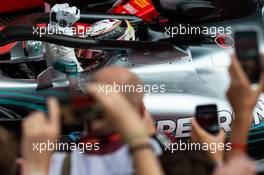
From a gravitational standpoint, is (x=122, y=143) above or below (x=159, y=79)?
above

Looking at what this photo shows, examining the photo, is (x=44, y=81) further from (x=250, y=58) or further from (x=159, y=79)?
(x=250, y=58)

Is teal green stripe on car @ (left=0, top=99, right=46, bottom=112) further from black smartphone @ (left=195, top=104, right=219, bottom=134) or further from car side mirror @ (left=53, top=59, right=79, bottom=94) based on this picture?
black smartphone @ (left=195, top=104, right=219, bottom=134)

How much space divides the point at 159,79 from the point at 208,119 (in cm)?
143

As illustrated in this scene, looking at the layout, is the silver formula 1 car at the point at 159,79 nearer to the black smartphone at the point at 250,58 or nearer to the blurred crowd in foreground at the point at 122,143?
A: the blurred crowd in foreground at the point at 122,143

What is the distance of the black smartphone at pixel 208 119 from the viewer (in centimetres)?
221

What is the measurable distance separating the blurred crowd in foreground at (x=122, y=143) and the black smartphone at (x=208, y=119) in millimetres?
33

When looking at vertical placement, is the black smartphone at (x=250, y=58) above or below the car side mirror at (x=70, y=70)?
above

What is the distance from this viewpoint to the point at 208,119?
2227 mm

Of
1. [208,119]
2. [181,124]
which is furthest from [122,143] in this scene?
[181,124]

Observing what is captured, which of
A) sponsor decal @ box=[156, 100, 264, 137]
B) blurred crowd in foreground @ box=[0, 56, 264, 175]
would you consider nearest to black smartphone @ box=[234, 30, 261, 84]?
blurred crowd in foreground @ box=[0, 56, 264, 175]

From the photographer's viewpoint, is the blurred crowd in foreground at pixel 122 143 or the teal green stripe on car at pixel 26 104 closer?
the blurred crowd in foreground at pixel 122 143

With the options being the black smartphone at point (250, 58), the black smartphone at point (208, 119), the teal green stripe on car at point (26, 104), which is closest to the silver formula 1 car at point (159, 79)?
the teal green stripe on car at point (26, 104)

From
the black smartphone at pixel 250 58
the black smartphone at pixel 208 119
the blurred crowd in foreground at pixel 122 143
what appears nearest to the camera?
the blurred crowd in foreground at pixel 122 143

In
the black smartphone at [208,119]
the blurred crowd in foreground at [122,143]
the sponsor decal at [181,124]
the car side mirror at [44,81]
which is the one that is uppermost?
the blurred crowd in foreground at [122,143]
